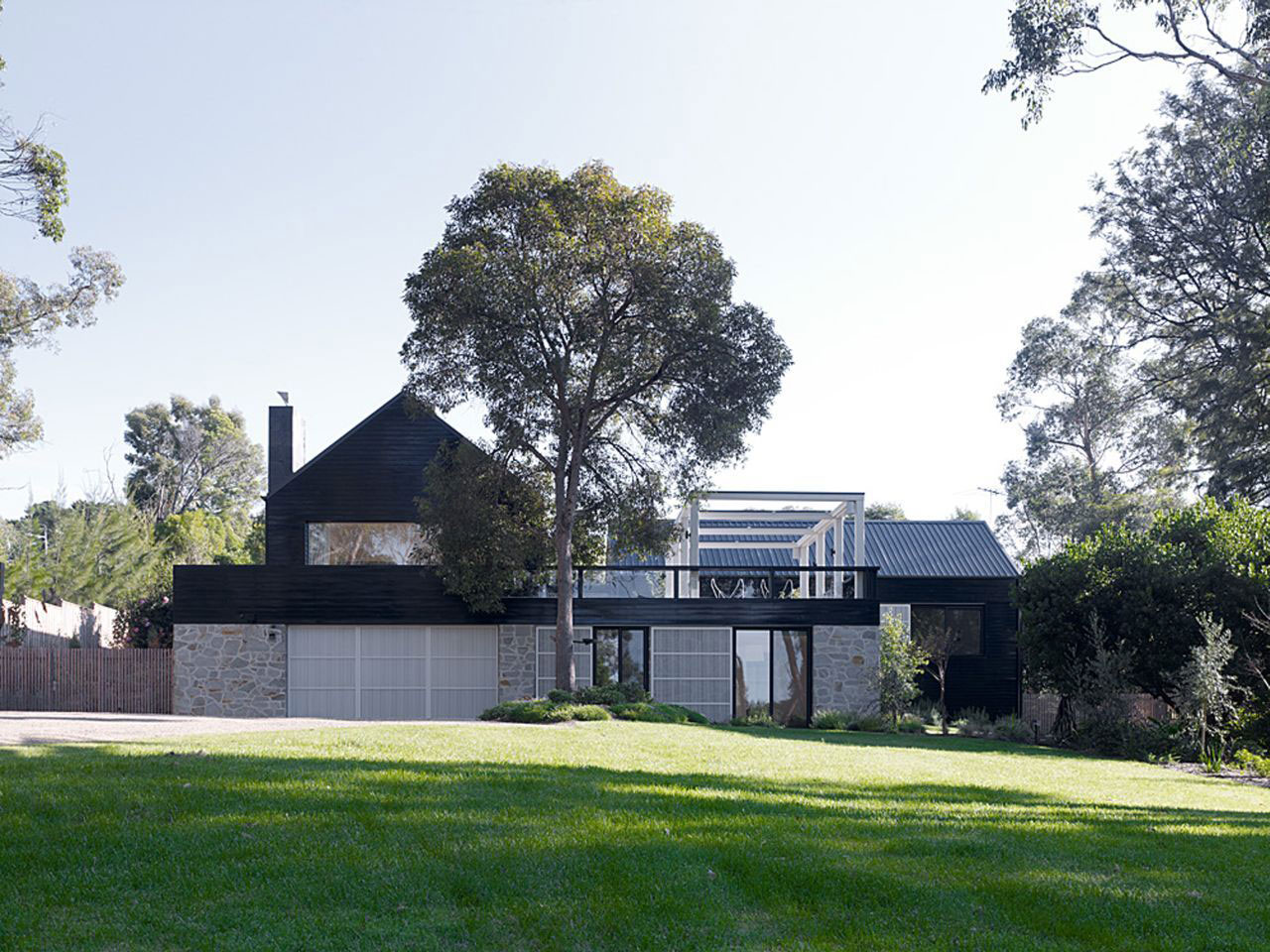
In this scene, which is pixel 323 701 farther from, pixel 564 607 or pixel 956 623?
pixel 956 623

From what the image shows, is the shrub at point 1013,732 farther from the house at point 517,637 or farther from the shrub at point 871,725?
the house at point 517,637

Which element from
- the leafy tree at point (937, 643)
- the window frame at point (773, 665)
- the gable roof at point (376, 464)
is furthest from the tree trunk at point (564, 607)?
the leafy tree at point (937, 643)

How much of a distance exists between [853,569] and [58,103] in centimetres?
1775

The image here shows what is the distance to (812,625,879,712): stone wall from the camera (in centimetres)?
2475

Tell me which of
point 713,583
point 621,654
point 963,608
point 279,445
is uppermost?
point 279,445

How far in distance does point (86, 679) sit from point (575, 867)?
66.1 ft

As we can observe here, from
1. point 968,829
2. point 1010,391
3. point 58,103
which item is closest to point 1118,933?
point 968,829

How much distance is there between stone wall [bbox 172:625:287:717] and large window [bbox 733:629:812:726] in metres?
9.10

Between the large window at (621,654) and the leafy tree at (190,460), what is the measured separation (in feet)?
123

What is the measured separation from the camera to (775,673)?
983 inches

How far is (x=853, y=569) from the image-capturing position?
2423cm

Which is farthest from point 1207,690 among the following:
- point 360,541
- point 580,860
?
point 360,541

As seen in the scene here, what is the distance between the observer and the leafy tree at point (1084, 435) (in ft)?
114

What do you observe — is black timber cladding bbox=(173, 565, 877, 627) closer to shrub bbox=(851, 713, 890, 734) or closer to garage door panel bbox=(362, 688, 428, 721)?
garage door panel bbox=(362, 688, 428, 721)
